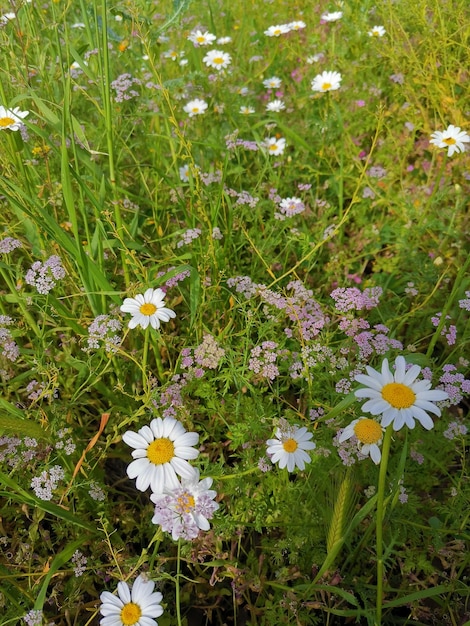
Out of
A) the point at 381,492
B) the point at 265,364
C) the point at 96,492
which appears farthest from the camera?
the point at 265,364

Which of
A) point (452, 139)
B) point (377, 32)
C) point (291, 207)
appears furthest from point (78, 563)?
point (377, 32)

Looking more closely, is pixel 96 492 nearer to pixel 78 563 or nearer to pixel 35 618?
pixel 78 563

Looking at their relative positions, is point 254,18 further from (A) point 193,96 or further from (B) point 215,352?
(B) point 215,352

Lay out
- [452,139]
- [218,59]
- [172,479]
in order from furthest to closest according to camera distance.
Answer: [218,59] → [452,139] → [172,479]

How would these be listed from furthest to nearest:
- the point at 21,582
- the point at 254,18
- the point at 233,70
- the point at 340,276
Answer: the point at 254,18
the point at 233,70
the point at 340,276
the point at 21,582

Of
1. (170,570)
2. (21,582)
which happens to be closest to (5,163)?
(21,582)

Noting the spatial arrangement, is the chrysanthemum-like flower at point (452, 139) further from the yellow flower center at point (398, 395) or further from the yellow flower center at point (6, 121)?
the yellow flower center at point (6, 121)

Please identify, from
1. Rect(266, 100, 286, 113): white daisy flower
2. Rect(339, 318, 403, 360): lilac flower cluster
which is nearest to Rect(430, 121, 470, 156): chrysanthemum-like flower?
Rect(266, 100, 286, 113): white daisy flower
